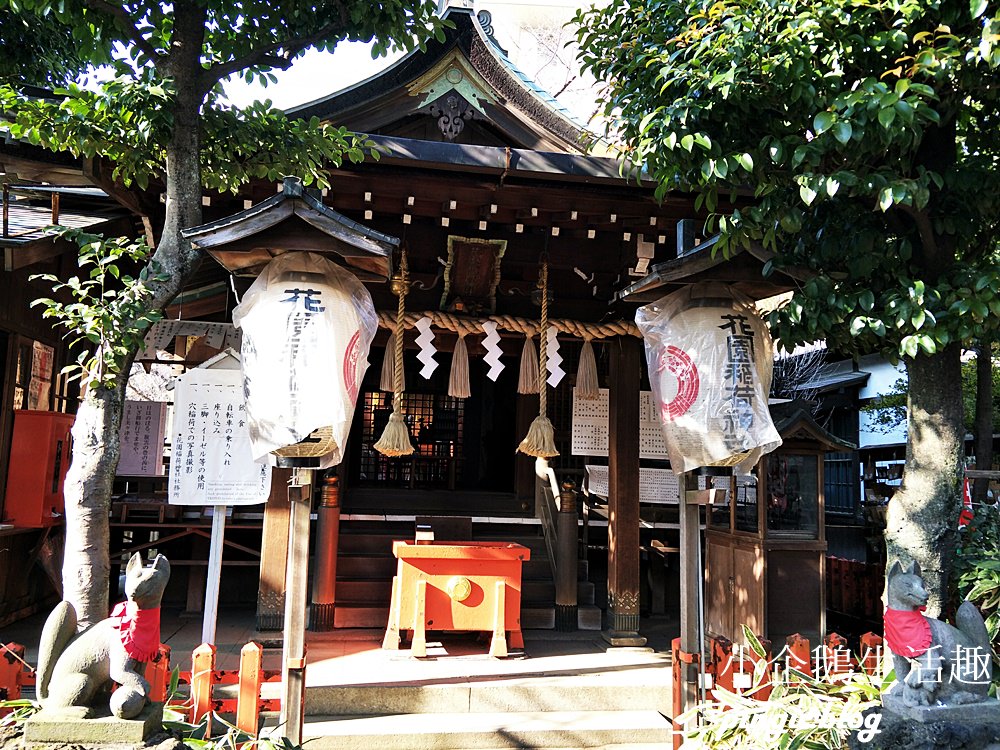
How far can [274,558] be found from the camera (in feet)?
22.5

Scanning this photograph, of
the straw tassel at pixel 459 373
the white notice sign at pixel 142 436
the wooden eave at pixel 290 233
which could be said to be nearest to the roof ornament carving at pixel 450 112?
the straw tassel at pixel 459 373

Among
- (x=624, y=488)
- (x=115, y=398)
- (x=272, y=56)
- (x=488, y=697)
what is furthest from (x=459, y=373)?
(x=115, y=398)

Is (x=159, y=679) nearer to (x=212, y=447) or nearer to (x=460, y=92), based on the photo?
(x=212, y=447)

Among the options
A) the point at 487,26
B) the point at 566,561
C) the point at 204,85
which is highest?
the point at 487,26

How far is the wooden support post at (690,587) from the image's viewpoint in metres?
4.80

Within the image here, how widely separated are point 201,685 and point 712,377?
12.5ft

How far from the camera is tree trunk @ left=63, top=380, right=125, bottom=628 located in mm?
4176

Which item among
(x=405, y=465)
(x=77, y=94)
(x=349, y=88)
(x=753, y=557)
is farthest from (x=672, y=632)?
(x=77, y=94)

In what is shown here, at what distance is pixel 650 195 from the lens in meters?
6.55

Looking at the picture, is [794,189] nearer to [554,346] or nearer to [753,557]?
[554,346]

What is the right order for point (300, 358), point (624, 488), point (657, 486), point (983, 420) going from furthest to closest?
point (983, 420), point (657, 486), point (624, 488), point (300, 358)

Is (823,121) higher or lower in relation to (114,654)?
higher

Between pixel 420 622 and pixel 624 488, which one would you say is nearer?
pixel 420 622

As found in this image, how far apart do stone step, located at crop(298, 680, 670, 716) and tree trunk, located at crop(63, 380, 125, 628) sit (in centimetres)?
199
